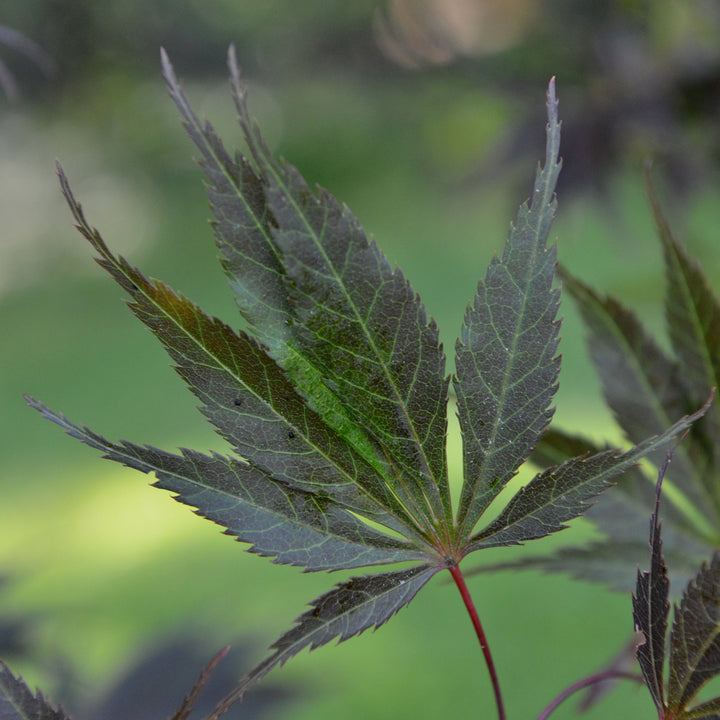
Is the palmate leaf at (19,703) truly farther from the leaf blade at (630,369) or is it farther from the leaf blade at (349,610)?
the leaf blade at (630,369)

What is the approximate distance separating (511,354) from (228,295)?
3.27 m

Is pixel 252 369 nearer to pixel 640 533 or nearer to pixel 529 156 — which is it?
pixel 640 533

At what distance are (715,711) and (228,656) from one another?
0.44m

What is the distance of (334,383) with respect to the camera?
0.89 feet

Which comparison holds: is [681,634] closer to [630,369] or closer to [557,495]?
[557,495]

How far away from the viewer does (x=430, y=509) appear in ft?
0.96

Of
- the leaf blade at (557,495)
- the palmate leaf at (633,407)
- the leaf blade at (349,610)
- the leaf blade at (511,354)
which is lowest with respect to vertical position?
the leaf blade at (349,610)

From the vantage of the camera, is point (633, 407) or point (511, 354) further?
point (633, 407)

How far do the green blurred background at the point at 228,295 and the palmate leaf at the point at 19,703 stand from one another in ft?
0.60

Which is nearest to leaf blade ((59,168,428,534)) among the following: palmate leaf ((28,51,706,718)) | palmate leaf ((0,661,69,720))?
palmate leaf ((28,51,706,718))

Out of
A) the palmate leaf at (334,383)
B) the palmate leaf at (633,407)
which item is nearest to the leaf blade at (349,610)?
the palmate leaf at (334,383)

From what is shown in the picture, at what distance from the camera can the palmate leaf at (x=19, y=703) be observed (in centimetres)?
25

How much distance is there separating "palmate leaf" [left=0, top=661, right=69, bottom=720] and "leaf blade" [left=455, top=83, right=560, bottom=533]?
0.17m

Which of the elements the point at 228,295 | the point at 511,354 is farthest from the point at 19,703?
the point at 228,295
